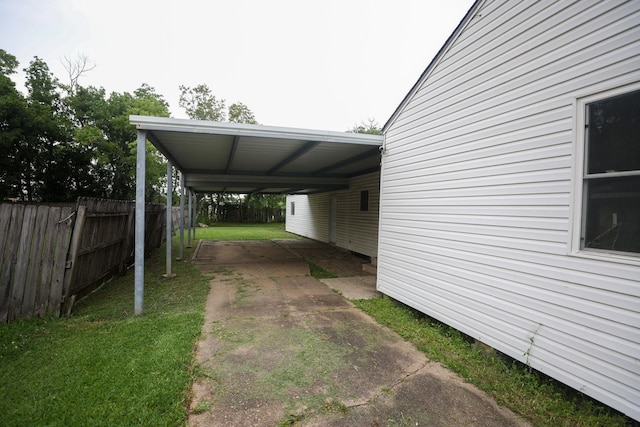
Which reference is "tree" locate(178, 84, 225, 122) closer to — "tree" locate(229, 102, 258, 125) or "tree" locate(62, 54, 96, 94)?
"tree" locate(229, 102, 258, 125)

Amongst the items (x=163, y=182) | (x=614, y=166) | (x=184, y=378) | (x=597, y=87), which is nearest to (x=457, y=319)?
(x=614, y=166)

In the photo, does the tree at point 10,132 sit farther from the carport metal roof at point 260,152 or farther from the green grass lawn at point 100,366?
the green grass lawn at point 100,366

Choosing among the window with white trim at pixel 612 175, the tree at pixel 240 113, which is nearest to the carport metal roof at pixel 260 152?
the window with white trim at pixel 612 175

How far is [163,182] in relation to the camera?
21.2 meters

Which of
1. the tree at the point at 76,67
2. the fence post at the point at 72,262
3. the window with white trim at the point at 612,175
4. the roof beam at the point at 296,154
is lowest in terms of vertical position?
the fence post at the point at 72,262

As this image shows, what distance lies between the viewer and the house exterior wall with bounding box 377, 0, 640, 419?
2.20 m

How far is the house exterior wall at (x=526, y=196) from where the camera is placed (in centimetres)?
220

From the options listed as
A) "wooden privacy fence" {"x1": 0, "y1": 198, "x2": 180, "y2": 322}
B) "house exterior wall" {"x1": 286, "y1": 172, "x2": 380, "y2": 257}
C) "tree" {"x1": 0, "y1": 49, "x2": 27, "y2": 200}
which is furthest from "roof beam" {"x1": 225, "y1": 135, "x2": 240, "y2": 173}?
"tree" {"x1": 0, "y1": 49, "x2": 27, "y2": 200}

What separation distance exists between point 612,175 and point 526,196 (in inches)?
25.7

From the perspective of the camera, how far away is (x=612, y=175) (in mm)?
2264

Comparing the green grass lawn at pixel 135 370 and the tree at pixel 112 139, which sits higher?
the tree at pixel 112 139

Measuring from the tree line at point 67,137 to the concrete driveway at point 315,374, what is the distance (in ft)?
47.6

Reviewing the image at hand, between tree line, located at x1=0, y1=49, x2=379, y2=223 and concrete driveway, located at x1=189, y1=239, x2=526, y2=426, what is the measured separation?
1450 cm

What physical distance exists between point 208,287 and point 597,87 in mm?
6346
